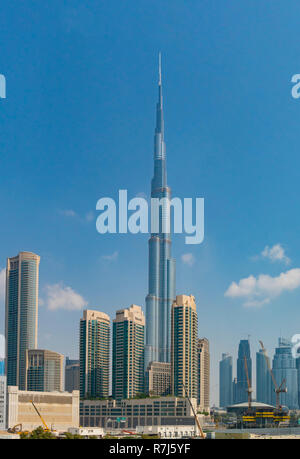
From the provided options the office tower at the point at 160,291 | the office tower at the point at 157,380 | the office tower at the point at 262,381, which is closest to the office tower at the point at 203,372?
the office tower at the point at 157,380

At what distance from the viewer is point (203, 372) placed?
202 feet

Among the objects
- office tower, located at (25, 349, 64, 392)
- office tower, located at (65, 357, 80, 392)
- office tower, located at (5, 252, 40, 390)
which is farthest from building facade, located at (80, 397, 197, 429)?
office tower, located at (5, 252, 40, 390)

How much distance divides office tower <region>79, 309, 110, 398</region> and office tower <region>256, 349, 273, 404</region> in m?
29.3

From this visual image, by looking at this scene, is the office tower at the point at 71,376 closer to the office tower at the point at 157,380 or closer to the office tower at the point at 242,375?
A: the office tower at the point at 157,380

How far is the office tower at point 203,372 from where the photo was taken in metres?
60.2

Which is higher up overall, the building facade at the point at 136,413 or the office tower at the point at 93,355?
the office tower at the point at 93,355

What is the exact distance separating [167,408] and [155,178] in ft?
119

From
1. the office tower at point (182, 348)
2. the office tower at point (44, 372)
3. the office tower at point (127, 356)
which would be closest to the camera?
the office tower at point (182, 348)

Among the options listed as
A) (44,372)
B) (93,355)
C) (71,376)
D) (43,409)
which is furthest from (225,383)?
(43,409)

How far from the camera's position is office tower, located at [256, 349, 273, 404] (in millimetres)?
79062

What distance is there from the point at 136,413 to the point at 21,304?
971 inches

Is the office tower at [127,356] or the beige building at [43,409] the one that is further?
the office tower at [127,356]

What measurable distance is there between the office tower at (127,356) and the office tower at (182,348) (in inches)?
126

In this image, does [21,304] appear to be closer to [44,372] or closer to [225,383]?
[44,372]
